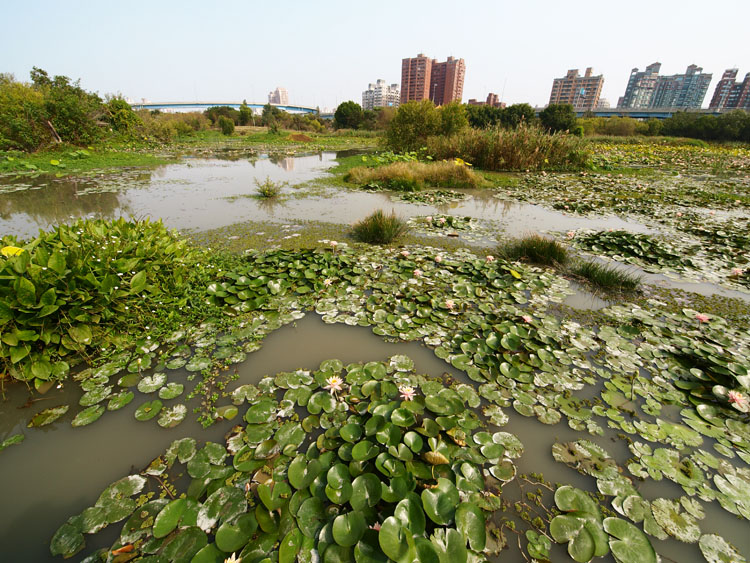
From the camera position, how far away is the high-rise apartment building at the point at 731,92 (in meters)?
79.4

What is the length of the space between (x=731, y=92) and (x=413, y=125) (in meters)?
134

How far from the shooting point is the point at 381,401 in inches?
A: 69.8

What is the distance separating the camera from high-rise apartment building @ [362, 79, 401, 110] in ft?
407

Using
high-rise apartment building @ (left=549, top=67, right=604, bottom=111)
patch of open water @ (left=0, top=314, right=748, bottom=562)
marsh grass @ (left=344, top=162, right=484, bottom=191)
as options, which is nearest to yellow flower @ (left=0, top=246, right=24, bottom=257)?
patch of open water @ (left=0, top=314, right=748, bottom=562)

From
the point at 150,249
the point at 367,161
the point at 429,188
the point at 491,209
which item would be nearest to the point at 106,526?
the point at 150,249

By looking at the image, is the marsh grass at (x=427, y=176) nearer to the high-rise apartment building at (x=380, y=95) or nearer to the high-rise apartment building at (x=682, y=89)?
the high-rise apartment building at (x=380, y=95)

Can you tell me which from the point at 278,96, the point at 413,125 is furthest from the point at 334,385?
the point at 278,96

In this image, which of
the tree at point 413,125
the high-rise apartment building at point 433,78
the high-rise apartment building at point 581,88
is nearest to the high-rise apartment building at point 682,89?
the high-rise apartment building at point 581,88

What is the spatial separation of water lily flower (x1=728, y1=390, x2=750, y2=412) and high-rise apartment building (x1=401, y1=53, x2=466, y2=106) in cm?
9935

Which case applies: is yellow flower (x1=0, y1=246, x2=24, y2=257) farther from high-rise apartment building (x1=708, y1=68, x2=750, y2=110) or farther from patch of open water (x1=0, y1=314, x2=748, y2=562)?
high-rise apartment building (x1=708, y1=68, x2=750, y2=110)

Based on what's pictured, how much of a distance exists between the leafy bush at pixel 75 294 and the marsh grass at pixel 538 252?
12.7ft

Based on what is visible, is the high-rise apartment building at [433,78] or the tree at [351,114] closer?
the tree at [351,114]

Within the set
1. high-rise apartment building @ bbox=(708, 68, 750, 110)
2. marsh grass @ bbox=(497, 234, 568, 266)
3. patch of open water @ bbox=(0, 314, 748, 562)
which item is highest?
high-rise apartment building @ bbox=(708, 68, 750, 110)

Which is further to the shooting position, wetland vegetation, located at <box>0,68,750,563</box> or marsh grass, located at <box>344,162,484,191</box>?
marsh grass, located at <box>344,162,484,191</box>
